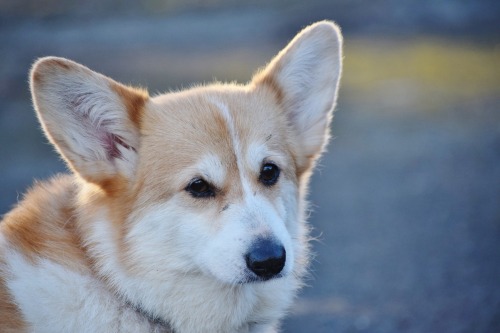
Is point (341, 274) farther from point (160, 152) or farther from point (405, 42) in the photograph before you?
point (405, 42)

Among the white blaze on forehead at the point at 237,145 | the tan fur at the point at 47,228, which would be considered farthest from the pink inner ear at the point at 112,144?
the white blaze on forehead at the point at 237,145

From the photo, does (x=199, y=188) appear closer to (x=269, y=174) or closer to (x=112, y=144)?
(x=269, y=174)

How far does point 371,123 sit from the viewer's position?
11.9 m

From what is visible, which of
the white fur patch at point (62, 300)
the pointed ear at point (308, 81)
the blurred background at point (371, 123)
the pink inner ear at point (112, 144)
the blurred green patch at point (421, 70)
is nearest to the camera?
the white fur patch at point (62, 300)

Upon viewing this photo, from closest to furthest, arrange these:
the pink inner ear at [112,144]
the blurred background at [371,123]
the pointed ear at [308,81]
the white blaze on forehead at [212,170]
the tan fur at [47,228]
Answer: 1. the tan fur at [47,228]
2. the white blaze on forehead at [212,170]
3. the pink inner ear at [112,144]
4. the pointed ear at [308,81]
5. the blurred background at [371,123]

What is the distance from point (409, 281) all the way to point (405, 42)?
11518 millimetres

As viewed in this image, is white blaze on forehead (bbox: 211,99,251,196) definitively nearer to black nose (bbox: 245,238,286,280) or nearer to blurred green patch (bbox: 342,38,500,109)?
black nose (bbox: 245,238,286,280)

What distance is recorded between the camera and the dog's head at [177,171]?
12.8ft

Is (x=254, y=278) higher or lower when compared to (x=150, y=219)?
lower

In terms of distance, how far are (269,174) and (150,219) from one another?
0.74 meters

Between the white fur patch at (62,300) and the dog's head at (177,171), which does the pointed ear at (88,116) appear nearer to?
the dog's head at (177,171)

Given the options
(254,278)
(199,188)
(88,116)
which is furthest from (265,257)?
(88,116)

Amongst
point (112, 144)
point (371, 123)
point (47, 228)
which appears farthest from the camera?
point (371, 123)

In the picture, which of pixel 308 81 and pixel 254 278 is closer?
pixel 254 278
